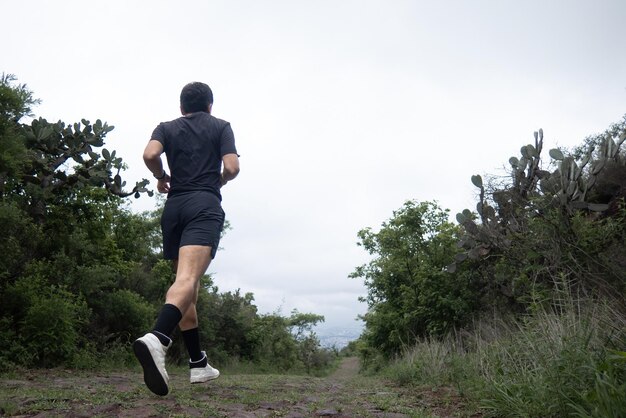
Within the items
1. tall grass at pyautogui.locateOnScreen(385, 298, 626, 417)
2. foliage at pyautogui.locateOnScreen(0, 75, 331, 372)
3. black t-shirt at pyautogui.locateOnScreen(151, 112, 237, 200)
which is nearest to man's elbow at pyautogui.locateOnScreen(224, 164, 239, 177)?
black t-shirt at pyautogui.locateOnScreen(151, 112, 237, 200)

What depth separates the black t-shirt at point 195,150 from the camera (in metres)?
4.29

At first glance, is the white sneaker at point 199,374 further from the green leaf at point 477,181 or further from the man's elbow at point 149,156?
the green leaf at point 477,181

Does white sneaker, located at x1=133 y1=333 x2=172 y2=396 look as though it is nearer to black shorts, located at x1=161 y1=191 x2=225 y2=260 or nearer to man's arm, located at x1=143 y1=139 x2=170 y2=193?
black shorts, located at x1=161 y1=191 x2=225 y2=260

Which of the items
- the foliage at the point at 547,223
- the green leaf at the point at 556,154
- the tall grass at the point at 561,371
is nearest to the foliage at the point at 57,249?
the tall grass at the point at 561,371

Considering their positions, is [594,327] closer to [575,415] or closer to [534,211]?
[575,415]

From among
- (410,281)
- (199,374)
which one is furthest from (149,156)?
(410,281)

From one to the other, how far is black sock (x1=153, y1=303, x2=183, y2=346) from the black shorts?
51 centimetres

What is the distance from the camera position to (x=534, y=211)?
8.87 m

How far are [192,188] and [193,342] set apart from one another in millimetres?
1320

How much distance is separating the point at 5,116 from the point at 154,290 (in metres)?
10.3

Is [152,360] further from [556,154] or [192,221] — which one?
[556,154]

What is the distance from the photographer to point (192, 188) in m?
4.24

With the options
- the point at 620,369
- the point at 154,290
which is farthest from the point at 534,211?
the point at 154,290

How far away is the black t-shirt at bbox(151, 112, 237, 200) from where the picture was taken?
14.1ft
